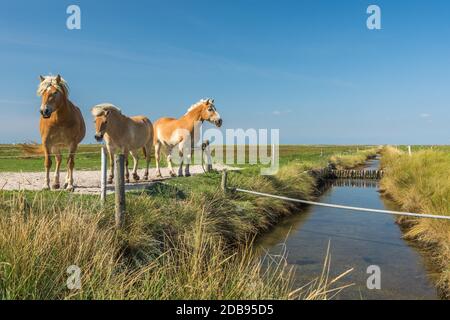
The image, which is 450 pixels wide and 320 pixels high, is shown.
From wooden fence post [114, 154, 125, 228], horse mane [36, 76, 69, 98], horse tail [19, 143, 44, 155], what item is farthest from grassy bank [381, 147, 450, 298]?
horse tail [19, 143, 44, 155]

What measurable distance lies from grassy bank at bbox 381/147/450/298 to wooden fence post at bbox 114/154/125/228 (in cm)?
520

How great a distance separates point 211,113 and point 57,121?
5.08 meters

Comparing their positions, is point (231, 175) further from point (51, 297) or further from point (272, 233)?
point (51, 297)

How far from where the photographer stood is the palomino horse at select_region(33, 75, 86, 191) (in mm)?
7633

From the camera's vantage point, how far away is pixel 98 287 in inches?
135

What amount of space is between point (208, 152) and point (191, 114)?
1.58 m

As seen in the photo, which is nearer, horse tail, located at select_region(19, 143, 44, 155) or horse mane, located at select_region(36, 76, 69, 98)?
horse mane, located at select_region(36, 76, 69, 98)

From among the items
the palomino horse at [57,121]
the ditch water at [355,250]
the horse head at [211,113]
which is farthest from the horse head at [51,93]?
the ditch water at [355,250]

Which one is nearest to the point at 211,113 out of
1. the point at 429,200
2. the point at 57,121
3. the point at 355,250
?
the point at 57,121

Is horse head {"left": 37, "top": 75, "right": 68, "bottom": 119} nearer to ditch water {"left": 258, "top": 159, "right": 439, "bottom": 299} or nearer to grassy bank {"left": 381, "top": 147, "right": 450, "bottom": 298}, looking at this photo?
ditch water {"left": 258, "top": 159, "right": 439, "bottom": 299}

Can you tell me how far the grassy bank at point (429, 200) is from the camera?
7271 mm

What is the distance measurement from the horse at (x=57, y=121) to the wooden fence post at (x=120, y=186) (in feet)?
9.34

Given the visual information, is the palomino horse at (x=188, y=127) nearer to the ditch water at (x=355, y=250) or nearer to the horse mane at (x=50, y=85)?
the ditch water at (x=355, y=250)
